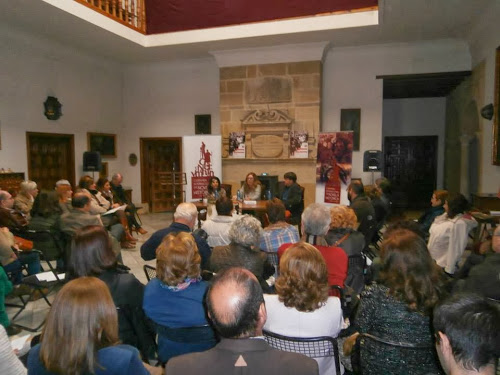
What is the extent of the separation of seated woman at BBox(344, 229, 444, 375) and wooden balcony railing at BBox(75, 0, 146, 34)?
271 inches

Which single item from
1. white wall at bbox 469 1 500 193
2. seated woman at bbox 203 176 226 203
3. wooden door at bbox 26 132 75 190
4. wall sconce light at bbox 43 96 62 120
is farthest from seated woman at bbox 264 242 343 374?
wall sconce light at bbox 43 96 62 120

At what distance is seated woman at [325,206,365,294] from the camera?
3.04 m

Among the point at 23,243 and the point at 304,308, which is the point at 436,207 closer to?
the point at 304,308

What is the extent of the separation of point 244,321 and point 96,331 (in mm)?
540

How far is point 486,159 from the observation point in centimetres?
651

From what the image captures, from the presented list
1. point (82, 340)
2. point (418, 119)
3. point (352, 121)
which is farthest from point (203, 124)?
point (82, 340)

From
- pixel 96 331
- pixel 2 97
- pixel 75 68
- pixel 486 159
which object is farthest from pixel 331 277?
pixel 75 68

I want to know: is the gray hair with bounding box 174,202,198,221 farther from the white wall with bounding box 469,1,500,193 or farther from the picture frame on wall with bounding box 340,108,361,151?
the picture frame on wall with bounding box 340,108,361,151

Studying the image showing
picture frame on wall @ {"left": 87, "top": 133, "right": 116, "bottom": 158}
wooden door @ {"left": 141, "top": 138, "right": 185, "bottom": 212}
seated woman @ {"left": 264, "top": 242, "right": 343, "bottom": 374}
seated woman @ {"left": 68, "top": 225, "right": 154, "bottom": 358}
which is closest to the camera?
seated woman @ {"left": 264, "top": 242, "right": 343, "bottom": 374}

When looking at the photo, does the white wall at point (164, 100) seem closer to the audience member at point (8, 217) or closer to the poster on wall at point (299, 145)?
the poster on wall at point (299, 145)

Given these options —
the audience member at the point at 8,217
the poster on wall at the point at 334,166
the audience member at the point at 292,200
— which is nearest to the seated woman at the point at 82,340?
the audience member at the point at 8,217

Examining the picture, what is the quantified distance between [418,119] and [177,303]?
414 inches

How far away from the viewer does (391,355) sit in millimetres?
1771

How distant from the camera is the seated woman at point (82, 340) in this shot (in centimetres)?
129
